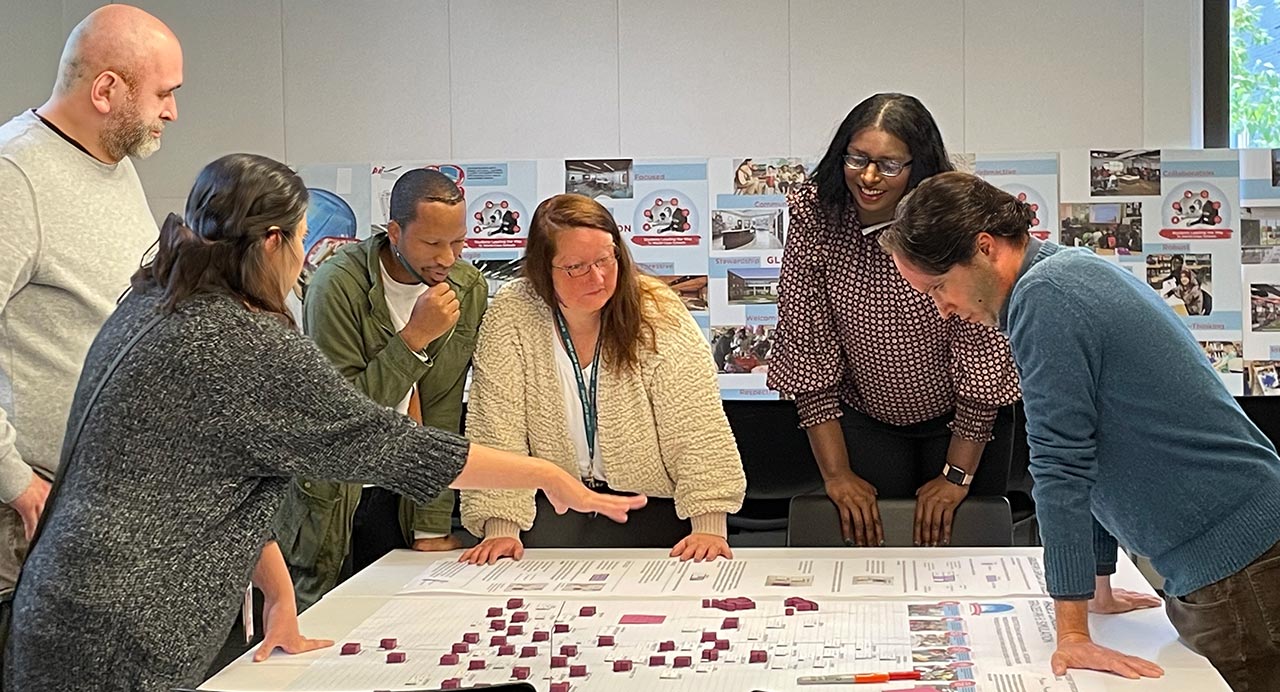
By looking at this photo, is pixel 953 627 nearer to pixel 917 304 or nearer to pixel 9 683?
pixel 917 304

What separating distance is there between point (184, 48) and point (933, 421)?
3130 mm

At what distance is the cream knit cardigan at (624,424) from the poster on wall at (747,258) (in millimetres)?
1702

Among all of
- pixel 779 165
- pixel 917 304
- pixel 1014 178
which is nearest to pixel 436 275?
pixel 917 304

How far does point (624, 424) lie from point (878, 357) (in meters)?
0.59

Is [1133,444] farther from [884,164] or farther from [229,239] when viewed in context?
[229,239]

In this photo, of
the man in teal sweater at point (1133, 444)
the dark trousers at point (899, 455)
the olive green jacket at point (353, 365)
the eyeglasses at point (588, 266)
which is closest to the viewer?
the man in teal sweater at point (1133, 444)

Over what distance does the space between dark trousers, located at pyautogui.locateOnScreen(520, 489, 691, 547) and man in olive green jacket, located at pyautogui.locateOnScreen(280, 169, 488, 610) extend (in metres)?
0.20

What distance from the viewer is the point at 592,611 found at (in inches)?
84.7

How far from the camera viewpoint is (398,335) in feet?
8.74

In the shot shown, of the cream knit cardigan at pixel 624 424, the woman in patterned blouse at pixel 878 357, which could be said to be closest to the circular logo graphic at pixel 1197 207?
the woman in patterned blouse at pixel 878 357

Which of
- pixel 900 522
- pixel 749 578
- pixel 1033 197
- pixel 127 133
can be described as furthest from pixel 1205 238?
pixel 127 133

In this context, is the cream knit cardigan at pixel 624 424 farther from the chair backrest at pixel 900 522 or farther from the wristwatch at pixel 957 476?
the wristwatch at pixel 957 476

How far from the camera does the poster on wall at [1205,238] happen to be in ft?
13.9

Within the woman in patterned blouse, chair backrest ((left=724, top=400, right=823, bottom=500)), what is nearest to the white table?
the woman in patterned blouse
